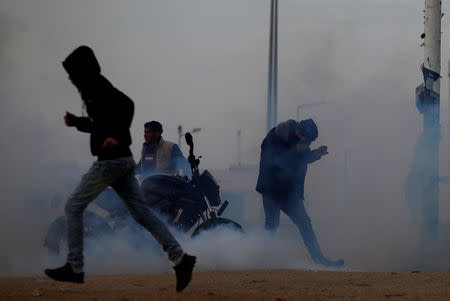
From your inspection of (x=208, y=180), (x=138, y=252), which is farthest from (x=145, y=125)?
(x=138, y=252)

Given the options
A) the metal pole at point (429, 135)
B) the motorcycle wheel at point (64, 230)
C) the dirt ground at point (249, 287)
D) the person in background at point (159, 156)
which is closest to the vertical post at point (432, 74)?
the metal pole at point (429, 135)

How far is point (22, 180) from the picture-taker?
34.9 ft

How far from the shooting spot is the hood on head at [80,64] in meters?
5.40

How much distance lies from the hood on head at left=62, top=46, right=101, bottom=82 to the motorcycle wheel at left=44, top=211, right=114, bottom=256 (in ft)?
9.47

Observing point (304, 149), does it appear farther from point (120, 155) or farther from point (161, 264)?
point (120, 155)

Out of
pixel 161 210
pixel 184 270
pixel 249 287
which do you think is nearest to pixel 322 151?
pixel 161 210

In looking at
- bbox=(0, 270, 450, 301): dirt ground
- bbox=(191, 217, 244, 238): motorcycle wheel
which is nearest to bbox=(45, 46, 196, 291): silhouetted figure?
bbox=(0, 270, 450, 301): dirt ground

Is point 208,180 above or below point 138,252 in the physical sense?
above

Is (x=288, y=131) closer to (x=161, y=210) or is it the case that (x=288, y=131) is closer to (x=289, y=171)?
(x=289, y=171)

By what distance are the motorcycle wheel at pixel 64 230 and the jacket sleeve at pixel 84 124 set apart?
111 inches

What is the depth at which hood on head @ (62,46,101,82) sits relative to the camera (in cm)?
540

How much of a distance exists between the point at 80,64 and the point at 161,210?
10.1 ft

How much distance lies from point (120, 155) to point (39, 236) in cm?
483

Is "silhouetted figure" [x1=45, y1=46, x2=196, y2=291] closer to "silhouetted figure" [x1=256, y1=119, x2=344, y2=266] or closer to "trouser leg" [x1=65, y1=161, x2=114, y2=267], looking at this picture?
"trouser leg" [x1=65, y1=161, x2=114, y2=267]
